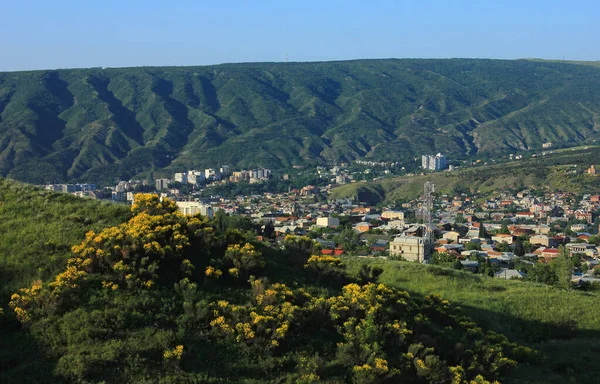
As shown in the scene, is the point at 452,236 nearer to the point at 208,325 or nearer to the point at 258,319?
the point at 208,325

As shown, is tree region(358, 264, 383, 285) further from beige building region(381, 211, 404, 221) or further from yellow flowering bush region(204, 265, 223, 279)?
beige building region(381, 211, 404, 221)

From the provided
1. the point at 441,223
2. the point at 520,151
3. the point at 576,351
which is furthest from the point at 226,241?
the point at 520,151

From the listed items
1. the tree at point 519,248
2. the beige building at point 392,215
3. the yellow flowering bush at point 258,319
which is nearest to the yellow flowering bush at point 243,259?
the yellow flowering bush at point 258,319

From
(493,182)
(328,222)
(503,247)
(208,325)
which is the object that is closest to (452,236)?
(503,247)

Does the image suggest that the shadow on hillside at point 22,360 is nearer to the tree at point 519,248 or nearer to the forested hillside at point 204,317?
the forested hillside at point 204,317

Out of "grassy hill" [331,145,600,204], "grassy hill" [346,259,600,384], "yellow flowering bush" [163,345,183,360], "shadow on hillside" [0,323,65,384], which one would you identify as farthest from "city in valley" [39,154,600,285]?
"yellow flowering bush" [163,345,183,360]

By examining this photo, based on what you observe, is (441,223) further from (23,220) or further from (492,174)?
(23,220)
